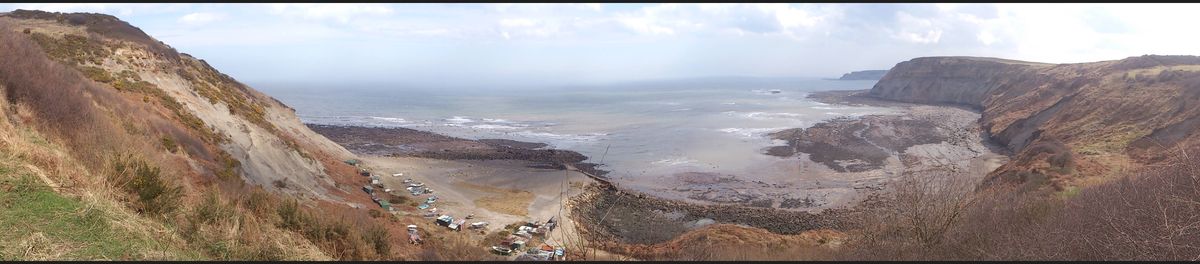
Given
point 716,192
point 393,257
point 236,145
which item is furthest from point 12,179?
point 716,192

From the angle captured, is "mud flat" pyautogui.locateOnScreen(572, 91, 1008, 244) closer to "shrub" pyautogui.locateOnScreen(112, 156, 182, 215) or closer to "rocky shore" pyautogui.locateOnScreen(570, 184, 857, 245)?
"rocky shore" pyautogui.locateOnScreen(570, 184, 857, 245)

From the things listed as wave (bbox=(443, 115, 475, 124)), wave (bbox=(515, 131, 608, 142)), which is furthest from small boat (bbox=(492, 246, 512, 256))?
wave (bbox=(443, 115, 475, 124))

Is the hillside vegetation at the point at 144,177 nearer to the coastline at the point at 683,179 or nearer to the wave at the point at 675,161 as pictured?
the coastline at the point at 683,179

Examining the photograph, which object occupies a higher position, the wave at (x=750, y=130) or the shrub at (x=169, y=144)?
the shrub at (x=169, y=144)

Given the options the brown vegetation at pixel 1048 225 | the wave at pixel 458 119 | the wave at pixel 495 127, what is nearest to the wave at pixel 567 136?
the wave at pixel 495 127

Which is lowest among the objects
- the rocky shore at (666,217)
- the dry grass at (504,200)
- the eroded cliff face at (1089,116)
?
the rocky shore at (666,217)

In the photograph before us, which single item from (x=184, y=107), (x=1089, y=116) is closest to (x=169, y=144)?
(x=184, y=107)
